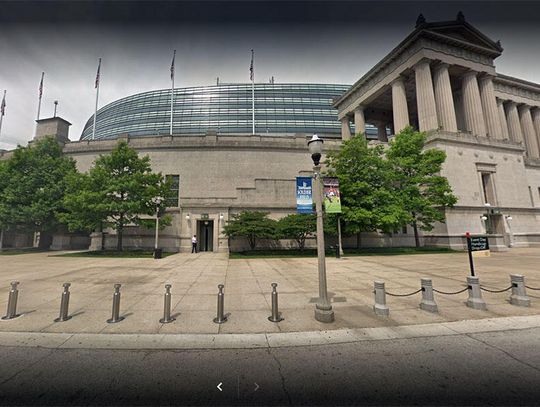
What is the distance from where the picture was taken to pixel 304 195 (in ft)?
23.3

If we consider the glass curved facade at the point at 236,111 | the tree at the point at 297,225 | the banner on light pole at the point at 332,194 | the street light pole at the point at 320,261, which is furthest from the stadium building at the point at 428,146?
the street light pole at the point at 320,261

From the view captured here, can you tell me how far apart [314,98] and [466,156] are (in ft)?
149

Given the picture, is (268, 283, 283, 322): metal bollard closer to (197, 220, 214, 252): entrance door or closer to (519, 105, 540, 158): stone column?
(197, 220, 214, 252): entrance door

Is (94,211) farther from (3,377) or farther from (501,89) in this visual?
(501,89)

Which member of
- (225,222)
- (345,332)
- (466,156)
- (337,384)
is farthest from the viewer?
(466,156)

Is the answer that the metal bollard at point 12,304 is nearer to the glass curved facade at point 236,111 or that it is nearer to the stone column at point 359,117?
the stone column at point 359,117

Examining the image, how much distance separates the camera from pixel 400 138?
28.9 metres

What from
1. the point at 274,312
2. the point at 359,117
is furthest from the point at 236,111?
the point at 274,312

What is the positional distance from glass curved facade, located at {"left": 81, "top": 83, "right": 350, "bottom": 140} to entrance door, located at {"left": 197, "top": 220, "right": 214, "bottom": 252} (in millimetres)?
39588

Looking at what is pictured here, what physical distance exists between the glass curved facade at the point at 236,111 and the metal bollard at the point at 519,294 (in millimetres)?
58020

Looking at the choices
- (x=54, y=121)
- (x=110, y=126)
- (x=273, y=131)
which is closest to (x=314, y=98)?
(x=273, y=131)

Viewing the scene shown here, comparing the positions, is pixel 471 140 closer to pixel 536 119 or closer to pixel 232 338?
pixel 536 119

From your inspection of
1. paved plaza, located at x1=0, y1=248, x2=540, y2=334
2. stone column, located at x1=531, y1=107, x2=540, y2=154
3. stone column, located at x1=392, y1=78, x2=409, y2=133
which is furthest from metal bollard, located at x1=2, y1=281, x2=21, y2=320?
stone column, located at x1=531, y1=107, x2=540, y2=154

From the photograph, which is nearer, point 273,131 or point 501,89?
point 501,89
